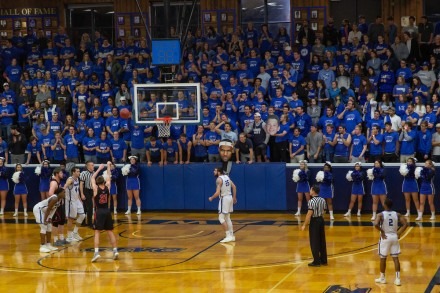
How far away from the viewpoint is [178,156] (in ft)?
99.7

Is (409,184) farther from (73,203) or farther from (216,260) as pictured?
(73,203)

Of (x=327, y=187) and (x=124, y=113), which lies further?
(x=124, y=113)

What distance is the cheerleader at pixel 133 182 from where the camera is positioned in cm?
2958

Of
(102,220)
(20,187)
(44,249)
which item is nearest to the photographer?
(102,220)

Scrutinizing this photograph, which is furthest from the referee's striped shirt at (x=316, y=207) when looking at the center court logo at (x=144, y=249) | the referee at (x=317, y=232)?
the center court logo at (x=144, y=249)

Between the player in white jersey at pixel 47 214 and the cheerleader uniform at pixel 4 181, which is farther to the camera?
the cheerleader uniform at pixel 4 181

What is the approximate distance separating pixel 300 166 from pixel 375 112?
3.00 metres

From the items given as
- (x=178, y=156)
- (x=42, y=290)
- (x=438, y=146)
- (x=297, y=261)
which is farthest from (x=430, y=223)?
(x=42, y=290)

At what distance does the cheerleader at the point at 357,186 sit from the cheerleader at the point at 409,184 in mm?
1315

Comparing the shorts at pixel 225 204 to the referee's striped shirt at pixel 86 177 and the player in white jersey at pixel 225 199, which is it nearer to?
the player in white jersey at pixel 225 199

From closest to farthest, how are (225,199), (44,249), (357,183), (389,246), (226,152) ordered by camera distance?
1. (389,246)
2. (44,249)
3. (225,199)
4. (357,183)
5. (226,152)

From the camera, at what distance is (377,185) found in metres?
27.3

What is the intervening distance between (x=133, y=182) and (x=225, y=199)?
699cm

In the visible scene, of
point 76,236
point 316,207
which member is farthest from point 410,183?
point 76,236
